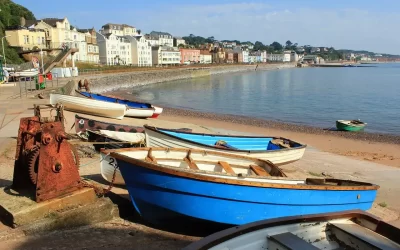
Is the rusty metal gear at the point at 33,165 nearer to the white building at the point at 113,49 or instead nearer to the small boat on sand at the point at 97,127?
the small boat on sand at the point at 97,127

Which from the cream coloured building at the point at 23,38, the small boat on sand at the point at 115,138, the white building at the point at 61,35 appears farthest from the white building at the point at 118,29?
the small boat on sand at the point at 115,138

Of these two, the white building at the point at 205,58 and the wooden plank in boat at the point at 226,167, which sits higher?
the white building at the point at 205,58

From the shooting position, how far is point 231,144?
12953mm

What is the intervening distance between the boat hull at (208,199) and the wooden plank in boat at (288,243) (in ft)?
10.0

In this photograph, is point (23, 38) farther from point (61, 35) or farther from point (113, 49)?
point (113, 49)

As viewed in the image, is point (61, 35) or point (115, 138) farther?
point (61, 35)

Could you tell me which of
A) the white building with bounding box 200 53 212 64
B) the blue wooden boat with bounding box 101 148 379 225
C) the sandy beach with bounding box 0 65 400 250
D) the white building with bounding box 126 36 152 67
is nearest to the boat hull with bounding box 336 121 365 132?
the sandy beach with bounding box 0 65 400 250

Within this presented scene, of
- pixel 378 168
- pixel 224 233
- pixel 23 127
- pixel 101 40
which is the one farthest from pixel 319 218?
pixel 101 40

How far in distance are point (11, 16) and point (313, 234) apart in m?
96.2

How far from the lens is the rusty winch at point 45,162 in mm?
6633

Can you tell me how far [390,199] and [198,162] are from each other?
612 centimetres

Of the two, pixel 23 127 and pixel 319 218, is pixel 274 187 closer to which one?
pixel 319 218

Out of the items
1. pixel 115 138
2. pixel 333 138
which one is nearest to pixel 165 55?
pixel 333 138

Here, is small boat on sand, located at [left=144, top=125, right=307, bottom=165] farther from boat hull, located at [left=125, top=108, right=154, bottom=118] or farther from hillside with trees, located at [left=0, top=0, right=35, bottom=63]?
hillside with trees, located at [left=0, top=0, right=35, bottom=63]
